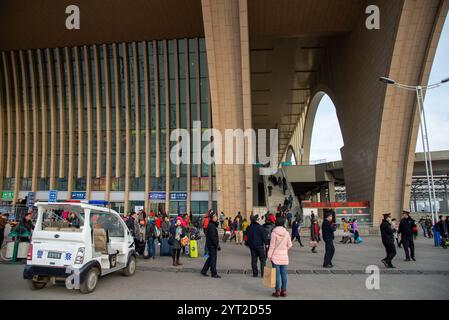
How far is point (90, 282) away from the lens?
6914 mm

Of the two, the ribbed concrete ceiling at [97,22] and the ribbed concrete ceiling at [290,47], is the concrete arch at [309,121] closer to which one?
the ribbed concrete ceiling at [290,47]

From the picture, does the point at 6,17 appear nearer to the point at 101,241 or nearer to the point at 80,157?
the point at 80,157

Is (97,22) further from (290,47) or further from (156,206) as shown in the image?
(290,47)

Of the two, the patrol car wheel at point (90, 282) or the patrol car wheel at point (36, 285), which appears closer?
the patrol car wheel at point (90, 282)

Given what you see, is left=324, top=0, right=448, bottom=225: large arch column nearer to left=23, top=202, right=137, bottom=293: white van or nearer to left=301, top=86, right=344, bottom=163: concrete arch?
left=301, top=86, right=344, bottom=163: concrete arch

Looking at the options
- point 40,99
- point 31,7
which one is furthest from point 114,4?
point 40,99

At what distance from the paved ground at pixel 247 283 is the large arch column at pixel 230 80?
14.7 meters

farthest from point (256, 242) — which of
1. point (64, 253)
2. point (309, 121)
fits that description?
point (309, 121)

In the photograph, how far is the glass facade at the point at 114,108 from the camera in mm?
36625

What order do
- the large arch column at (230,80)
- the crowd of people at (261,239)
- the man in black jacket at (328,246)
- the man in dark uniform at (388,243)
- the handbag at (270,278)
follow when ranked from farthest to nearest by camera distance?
1. the large arch column at (230,80)
2. the man in black jacket at (328,246)
3. the man in dark uniform at (388,243)
4. the crowd of people at (261,239)
5. the handbag at (270,278)

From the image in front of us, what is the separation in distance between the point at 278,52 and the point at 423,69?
18.0 m

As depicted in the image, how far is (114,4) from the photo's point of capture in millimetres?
30266

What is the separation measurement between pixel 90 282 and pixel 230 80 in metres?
20.1

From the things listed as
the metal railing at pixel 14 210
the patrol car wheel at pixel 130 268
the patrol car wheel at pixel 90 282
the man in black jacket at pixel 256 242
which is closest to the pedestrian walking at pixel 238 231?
the man in black jacket at pixel 256 242
